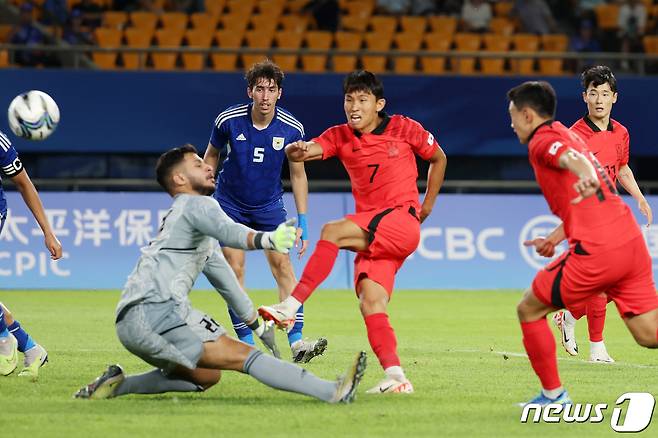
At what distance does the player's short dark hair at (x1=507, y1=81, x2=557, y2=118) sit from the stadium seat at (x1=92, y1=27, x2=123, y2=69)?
16.4 meters

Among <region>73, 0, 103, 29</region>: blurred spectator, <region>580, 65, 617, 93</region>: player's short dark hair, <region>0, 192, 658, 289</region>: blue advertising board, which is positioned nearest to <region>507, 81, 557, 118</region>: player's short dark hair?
<region>580, 65, 617, 93</region>: player's short dark hair

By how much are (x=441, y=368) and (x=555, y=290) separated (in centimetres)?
281

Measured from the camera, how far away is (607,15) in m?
25.4

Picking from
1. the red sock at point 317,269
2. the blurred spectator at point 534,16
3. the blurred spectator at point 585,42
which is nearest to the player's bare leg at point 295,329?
the red sock at point 317,269

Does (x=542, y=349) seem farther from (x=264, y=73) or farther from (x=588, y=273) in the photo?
(x=264, y=73)

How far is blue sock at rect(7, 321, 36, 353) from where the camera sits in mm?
9250

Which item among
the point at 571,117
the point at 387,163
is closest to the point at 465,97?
the point at 571,117

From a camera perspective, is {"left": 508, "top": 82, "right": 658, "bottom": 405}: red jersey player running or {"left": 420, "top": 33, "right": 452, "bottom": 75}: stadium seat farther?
{"left": 420, "top": 33, "right": 452, "bottom": 75}: stadium seat

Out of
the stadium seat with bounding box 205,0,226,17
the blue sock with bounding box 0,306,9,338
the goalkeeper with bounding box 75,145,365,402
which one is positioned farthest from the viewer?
the stadium seat with bounding box 205,0,226,17

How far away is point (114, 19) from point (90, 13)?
448mm

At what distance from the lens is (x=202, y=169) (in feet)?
25.2

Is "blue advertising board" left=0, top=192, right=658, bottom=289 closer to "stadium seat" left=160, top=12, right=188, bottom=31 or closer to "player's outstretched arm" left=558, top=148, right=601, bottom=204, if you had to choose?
"stadium seat" left=160, top=12, right=188, bottom=31

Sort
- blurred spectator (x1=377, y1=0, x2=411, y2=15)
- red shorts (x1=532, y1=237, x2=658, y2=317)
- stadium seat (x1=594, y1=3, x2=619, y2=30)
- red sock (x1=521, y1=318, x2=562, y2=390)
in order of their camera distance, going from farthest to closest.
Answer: stadium seat (x1=594, y1=3, x2=619, y2=30), blurred spectator (x1=377, y1=0, x2=411, y2=15), red sock (x1=521, y1=318, x2=562, y2=390), red shorts (x1=532, y1=237, x2=658, y2=317)

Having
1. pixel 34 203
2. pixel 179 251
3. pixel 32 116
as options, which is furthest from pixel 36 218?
pixel 179 251
